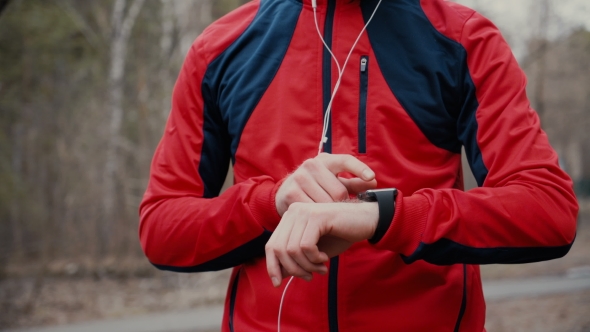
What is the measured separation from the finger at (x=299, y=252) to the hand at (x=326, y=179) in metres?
0.10

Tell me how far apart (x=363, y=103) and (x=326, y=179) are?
14.1 inches

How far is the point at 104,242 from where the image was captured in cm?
1658

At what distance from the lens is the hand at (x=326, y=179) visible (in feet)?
4.86

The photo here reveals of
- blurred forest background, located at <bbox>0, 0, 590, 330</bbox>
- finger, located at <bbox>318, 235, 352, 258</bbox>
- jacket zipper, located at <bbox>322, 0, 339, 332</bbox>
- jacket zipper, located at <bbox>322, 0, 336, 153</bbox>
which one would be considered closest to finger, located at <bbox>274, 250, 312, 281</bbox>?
→ finger, located at <bbox>318, 235, 352, 258</bbox>

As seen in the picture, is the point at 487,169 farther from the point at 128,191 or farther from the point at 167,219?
the point at 128,191

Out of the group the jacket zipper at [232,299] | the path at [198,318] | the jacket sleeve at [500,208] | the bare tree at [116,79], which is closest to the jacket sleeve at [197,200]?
the jacket zipper at [232,299]

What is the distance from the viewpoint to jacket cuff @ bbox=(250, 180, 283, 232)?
1637 millimetres

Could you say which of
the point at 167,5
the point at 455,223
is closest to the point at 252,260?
the point at 455,223

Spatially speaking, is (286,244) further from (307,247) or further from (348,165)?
(348,165)

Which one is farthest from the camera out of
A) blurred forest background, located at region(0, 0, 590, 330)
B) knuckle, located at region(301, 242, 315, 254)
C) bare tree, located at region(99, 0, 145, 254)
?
bare tree, located at region(99, 0, 145, 254)

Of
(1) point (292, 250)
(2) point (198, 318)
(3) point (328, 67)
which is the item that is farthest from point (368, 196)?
(2) point (198, 318)

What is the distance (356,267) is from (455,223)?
288 mm

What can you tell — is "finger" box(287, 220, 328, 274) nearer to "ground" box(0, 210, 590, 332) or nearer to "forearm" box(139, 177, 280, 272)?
"forearm" box(139, 177, 280, 272)

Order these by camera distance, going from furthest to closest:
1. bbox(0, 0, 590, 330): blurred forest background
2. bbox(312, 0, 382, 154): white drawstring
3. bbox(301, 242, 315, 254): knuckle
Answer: bbox(0, 0, 590, 330): blurred forest background
bbox(312, 0, 382, 154): white drawstring
bbox(301, 242, 315, 254): knuckle
